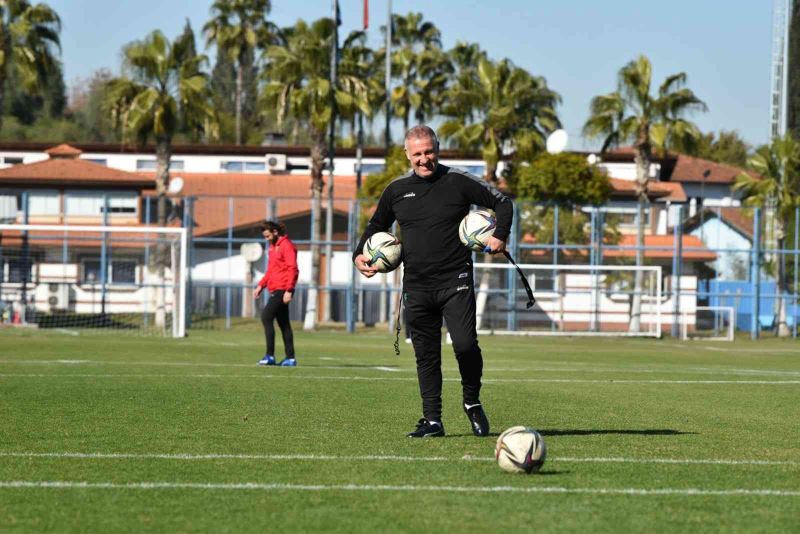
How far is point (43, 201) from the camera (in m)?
57.7

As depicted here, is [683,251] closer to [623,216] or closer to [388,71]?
[623,216]

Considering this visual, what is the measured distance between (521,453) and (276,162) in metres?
60.4

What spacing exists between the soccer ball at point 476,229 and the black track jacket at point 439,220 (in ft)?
0.34

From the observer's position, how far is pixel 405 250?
9.52 m

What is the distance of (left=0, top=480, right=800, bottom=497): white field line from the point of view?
22.6ft

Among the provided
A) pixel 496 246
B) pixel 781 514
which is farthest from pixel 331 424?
pixel 781 514

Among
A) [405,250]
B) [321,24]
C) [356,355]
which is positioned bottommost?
[356,355]

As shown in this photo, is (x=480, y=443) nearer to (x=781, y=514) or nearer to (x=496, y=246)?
(x=496, y=246)

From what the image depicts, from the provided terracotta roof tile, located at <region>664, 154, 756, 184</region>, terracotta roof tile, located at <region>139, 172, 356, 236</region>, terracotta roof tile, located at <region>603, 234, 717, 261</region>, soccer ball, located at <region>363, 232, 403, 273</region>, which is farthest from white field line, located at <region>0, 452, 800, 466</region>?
terracotta roof tile, located at <region>664, 154, 756, 184</region>

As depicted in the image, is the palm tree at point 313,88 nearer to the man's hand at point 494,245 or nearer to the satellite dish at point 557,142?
the satellite dish at point 557,142

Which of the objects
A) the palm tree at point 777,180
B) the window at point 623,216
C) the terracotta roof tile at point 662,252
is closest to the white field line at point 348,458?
the terracotta roof tile at point 662,252

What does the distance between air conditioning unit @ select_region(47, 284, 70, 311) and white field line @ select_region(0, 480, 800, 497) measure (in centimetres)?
3234

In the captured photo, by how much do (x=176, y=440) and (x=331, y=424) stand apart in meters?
1.51

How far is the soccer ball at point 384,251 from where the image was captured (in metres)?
9.53
